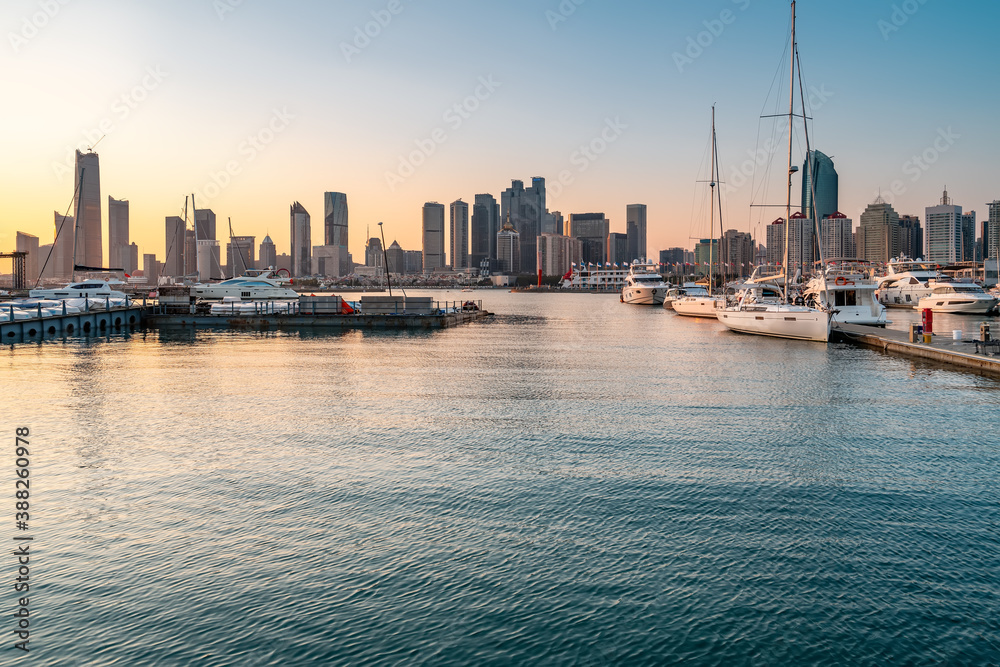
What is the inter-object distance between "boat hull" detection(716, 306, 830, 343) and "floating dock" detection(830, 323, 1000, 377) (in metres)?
2.02

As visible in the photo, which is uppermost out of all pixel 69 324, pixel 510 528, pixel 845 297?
pixel 845 297

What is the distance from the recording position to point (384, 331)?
198ft

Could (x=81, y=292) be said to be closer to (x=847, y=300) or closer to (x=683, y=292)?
(x=683, y=292)

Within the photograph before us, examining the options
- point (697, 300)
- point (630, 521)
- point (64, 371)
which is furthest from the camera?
point (697, 300)

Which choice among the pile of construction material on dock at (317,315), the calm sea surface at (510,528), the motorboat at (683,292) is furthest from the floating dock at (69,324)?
the motorboat at (683,292)

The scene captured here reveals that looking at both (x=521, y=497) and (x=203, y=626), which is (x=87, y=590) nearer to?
(x=203, y=626)

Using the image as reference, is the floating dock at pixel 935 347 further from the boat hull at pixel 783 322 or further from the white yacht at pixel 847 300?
the white yacht at pixel 847 300

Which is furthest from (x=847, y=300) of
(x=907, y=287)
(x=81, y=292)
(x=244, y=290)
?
(x=244, y=290)

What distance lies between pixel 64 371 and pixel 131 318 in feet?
123

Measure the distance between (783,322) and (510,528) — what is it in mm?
40430

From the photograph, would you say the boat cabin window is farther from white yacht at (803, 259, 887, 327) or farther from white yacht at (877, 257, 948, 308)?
white yacht at (877, 257, 948, 308)

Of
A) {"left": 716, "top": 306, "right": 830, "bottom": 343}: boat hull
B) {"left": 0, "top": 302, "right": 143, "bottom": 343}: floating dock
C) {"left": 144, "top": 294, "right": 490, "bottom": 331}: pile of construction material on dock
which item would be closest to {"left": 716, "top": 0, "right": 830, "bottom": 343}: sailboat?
{"left": 716, "top": 306, "right": 830, "bottom": 343}: boat hull

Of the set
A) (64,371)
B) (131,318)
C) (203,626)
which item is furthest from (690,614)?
(131,318)

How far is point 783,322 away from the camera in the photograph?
47.8 m
